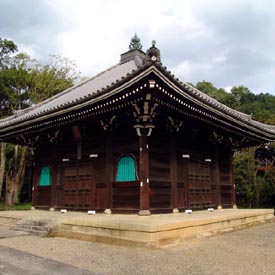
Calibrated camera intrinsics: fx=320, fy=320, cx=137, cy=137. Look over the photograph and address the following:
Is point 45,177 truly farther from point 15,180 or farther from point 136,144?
point 15,180

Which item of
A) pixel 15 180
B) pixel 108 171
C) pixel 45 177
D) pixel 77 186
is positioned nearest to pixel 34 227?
pixel 77 186

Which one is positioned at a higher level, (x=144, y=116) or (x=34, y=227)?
(x=144, y=116)

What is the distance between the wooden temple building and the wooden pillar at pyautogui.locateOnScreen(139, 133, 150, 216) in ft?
0.10

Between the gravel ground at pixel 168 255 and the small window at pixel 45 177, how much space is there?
15.8 feet

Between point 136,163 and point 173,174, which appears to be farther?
point 173,174

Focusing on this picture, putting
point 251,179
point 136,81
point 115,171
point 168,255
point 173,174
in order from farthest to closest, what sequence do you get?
point 251,179
point 173,174
point 115,171
point 136,81
point 168,255

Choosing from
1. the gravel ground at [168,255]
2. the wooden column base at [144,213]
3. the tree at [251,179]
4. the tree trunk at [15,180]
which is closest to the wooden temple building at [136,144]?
the wooden column base at [144,213]

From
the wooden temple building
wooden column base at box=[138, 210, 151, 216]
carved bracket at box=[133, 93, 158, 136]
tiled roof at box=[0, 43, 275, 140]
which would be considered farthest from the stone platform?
tiled roof at box=[0, 43, 275, 140]

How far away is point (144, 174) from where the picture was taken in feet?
32.2

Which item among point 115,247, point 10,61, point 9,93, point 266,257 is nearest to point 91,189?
point 115,247

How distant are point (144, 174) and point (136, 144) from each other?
3.62ft

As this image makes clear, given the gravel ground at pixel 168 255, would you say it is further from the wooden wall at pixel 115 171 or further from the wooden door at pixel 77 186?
the wooden door at pixel 77 186

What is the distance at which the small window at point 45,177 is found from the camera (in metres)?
13.4

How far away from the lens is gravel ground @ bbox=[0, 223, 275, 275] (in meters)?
5.36
